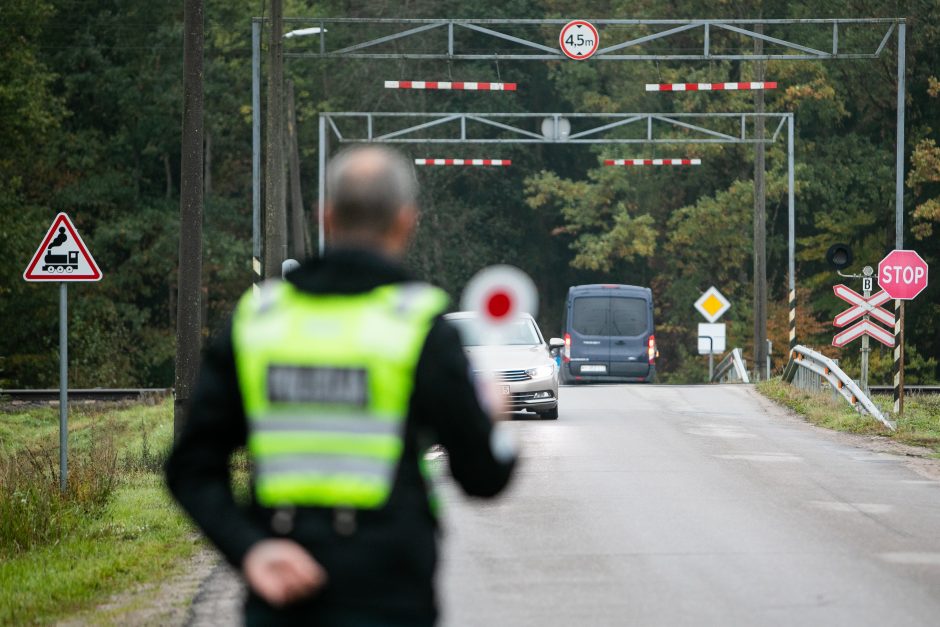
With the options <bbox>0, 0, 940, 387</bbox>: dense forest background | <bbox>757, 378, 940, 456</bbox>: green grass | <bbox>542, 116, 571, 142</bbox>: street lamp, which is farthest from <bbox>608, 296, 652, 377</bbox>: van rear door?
<bbox>0, 0, 940, 387</bbox>: dense forest background

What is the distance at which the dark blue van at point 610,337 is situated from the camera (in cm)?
4262

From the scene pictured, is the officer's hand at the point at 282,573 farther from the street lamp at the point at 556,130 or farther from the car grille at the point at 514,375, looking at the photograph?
the street lamp at the point at 556,130

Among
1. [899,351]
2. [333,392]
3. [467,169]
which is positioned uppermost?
[467,169]

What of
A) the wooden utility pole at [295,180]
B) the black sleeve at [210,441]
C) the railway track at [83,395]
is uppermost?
the wooden utility pole at [295,180]

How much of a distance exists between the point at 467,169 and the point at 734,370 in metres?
28.1

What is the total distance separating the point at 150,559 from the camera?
37.1 feet

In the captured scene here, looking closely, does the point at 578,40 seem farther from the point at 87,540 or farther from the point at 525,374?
the point at 87,540

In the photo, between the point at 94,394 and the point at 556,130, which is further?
the point at 556,130

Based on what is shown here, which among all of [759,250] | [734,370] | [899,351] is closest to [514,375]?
[899,351]

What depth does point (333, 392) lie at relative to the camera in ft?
12.2

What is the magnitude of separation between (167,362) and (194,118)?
37300mm

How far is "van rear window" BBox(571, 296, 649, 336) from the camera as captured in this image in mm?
42688

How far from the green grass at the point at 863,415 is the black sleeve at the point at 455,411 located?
1617 centimetres

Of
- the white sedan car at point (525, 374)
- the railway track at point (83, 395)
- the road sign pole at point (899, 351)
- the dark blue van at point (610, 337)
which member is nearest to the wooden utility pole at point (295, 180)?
the dark blue van at point (610, 337)
